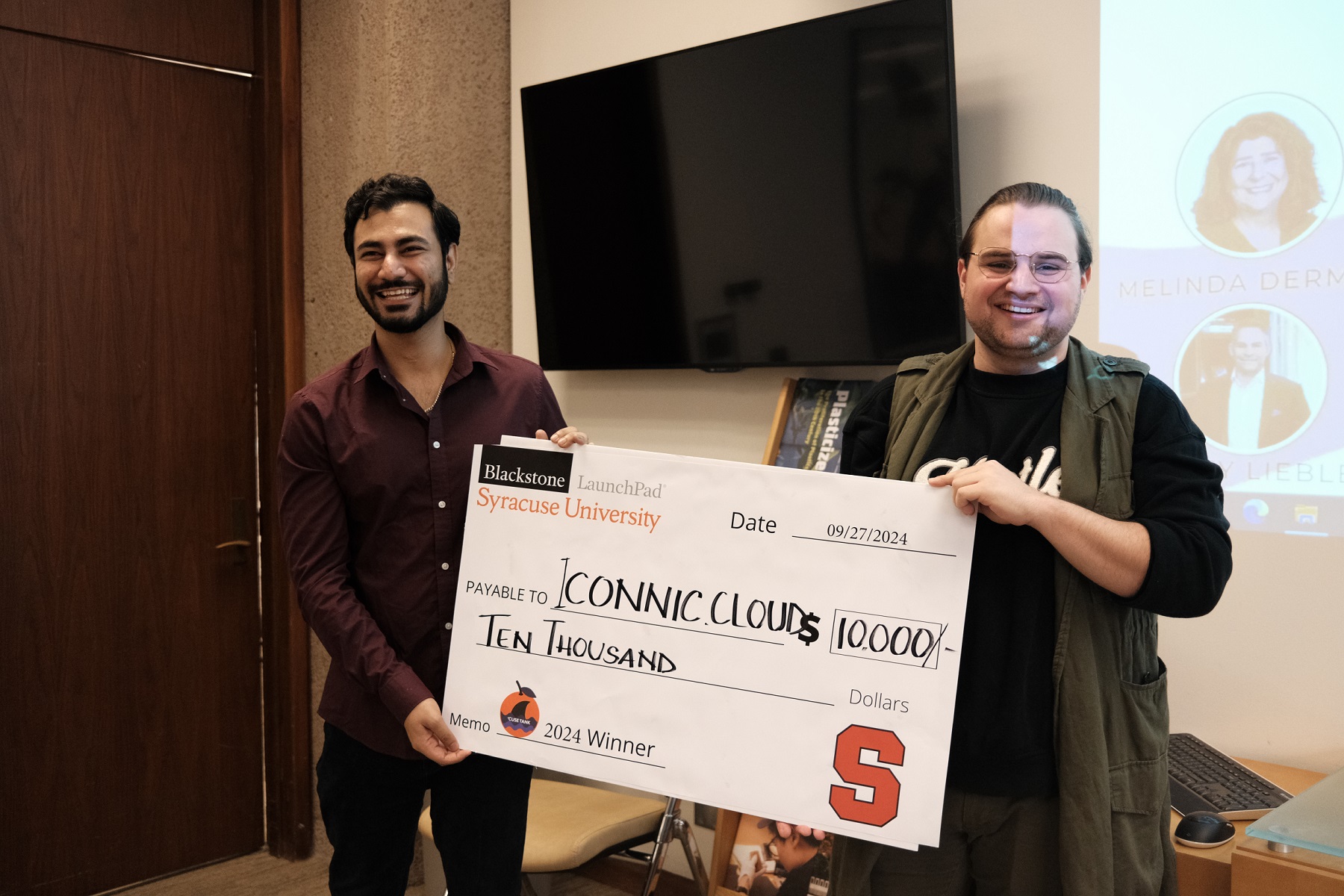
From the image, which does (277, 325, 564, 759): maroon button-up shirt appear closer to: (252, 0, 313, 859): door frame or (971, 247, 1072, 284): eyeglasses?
(971, 247, 1072, 284): eyeglasses

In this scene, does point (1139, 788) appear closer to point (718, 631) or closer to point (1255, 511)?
point (718, 631)

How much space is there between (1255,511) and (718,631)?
1204 millimetres

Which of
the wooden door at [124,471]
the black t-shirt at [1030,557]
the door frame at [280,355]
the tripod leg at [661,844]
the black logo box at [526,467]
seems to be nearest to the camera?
the black t-shirt at [1030,557]

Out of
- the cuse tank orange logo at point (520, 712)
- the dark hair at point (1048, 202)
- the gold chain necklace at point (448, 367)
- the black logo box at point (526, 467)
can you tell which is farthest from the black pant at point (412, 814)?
the dark hair at point (1048, 202)

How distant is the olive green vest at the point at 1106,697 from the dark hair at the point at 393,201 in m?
1.12

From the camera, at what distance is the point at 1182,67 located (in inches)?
81.8

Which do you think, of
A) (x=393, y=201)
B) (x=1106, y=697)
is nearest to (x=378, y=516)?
(x=393, y=201)

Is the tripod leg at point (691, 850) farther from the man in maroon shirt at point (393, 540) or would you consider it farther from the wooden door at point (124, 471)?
the wooden door at point (124, 471)

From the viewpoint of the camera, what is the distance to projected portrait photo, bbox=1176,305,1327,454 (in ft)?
6.37

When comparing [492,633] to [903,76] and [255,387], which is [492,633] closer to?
[903,76]

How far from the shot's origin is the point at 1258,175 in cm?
199

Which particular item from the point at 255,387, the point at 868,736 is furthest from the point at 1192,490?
the point at 255,387

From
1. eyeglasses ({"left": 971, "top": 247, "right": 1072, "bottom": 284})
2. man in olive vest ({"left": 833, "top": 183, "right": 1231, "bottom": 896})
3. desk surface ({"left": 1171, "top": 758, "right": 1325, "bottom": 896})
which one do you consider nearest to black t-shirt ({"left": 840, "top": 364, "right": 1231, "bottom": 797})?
man in olive vest ({"left": 833, "top": 183, "right": 1231, "bottom": 896})

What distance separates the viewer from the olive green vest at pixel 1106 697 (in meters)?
1.25
